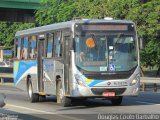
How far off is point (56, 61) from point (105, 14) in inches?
1029

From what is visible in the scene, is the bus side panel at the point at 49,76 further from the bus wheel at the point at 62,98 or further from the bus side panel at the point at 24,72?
the bus side panel at the point at 24,72

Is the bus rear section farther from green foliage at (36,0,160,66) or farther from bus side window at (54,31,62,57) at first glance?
green foliage at (36,0,160,66)

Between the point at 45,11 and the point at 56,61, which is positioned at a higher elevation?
the point at 45,11

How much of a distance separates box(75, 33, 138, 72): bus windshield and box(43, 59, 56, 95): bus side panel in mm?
1990

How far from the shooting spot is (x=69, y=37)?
19.6 m

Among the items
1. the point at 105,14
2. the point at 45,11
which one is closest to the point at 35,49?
the point at 105,14

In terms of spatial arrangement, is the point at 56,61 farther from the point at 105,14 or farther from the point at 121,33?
the point at 105,14

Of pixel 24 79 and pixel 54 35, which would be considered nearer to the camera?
pixel 54 35

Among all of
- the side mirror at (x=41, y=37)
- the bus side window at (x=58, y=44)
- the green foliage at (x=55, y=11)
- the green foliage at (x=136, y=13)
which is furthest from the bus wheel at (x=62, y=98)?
the green foliage at (x=55, y=11)

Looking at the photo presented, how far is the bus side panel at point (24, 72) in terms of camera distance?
23.1 meters

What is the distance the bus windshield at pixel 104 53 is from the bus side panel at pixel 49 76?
1.99 metres

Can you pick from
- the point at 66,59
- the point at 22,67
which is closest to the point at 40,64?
the point at 22,67

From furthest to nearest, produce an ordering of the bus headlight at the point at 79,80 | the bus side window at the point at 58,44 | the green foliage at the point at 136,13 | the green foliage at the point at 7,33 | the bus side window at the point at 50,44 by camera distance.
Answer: the green foliage at the point at 7,33
the green foliage at the point at 136,13
the bus side window at the point at 50,44
the bus side window at the point at 58,44
the bus headlight at the point at 79,80

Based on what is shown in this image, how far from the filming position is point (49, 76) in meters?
21.3
